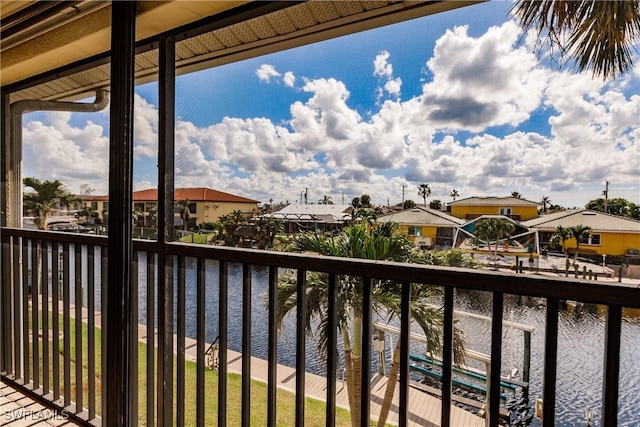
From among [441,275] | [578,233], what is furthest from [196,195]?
[578,233]

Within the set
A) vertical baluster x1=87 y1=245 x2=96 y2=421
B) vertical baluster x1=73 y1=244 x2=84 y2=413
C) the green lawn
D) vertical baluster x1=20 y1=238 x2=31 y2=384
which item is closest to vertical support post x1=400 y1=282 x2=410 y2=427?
the green lawn

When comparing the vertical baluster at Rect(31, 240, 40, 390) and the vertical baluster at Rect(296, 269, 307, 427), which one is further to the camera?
the vertical baluster at Rect(31, 240, 40, 390)

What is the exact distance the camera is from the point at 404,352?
1.20 m

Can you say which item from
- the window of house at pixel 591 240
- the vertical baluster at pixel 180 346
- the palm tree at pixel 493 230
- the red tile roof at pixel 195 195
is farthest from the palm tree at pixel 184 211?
the window of house at pixel 591 240

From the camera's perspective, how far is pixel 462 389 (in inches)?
45.3

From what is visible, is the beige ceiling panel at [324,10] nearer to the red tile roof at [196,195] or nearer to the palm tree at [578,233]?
the red tile roof at [196,195]

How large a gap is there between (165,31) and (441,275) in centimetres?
161

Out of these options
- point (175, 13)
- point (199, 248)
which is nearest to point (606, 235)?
point (199, 248)

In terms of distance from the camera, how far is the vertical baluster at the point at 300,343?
4.54ft

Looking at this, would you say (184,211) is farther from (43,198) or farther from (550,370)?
(550,370)

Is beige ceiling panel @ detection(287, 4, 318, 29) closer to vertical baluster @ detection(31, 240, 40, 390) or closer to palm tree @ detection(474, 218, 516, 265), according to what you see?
palm tree @ detection(474, 218, 516, 265)

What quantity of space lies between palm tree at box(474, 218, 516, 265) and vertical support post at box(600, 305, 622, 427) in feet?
0.98

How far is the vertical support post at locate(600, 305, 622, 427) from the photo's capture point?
0.92 metres

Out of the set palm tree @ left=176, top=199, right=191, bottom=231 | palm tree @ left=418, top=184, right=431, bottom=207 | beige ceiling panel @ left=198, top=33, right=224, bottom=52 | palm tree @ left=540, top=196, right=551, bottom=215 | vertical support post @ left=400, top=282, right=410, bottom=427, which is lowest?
vertical support post @ left=400, top=282, right=410, bottom=427
